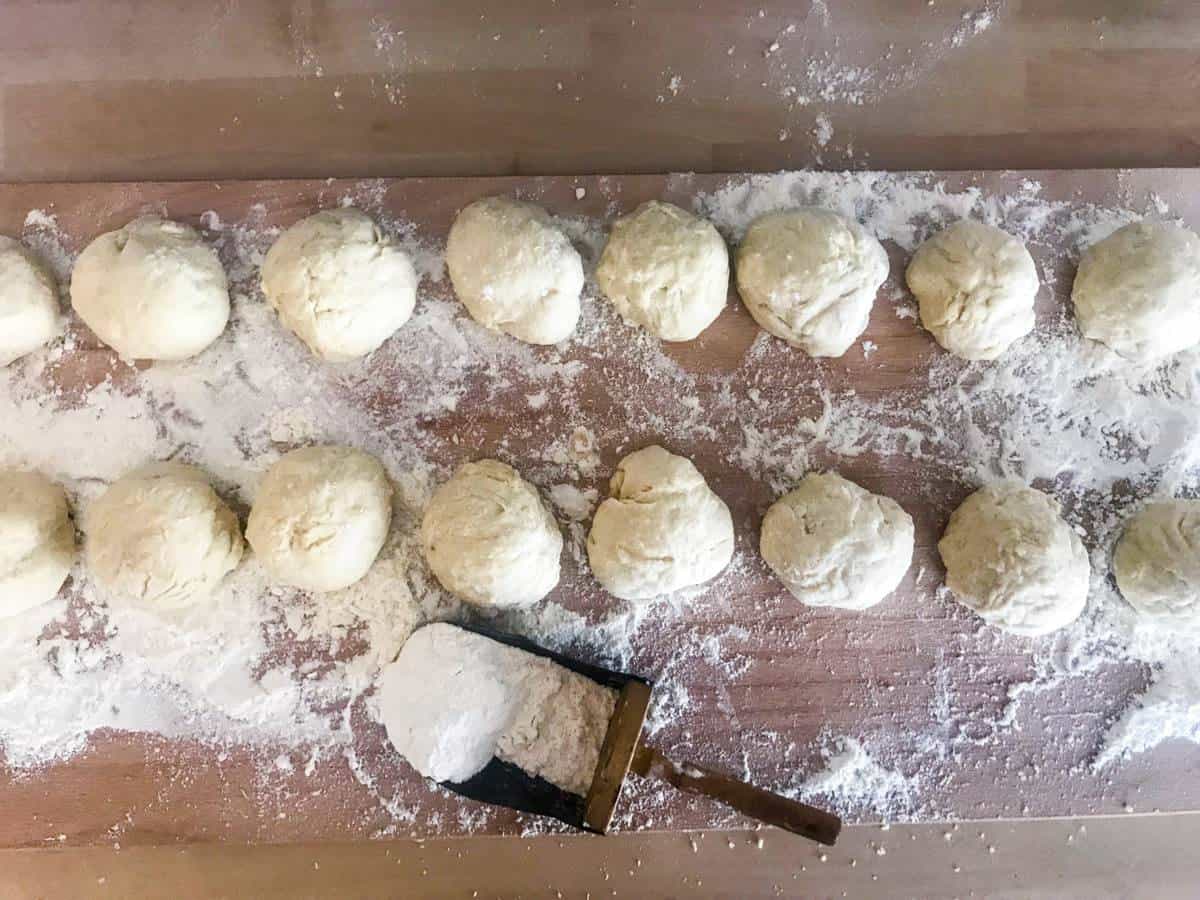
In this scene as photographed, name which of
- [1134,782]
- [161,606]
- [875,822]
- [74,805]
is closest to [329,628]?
[161,606]

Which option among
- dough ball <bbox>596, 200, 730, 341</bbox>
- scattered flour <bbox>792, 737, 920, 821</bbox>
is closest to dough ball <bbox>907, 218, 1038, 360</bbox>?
dough ball <bbox>596, 200, 730, 341</bbox>

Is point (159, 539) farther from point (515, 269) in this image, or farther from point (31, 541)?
point (515, 269)

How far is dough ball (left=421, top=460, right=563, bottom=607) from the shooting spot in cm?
135

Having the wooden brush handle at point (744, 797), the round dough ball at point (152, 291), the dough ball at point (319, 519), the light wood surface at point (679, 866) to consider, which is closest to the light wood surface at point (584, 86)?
the round dough ball at point (152, 291)

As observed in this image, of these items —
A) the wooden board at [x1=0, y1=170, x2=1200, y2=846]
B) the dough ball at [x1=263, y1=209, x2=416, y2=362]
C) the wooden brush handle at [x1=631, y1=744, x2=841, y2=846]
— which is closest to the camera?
the wooden brush handle at [x1=631, y1=744, x2=841, y2=846]

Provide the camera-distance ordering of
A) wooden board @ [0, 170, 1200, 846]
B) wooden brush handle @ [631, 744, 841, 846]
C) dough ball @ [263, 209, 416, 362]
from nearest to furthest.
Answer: wooden brush handle @ [631, 744, 841, 846]
dough ball @ [263, 209, 416, 362]
wooden board @ [0, 170, 1200, 846]

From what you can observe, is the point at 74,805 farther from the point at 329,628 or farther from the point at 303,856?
the point at 329,628

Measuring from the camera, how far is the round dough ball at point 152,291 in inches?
53.7

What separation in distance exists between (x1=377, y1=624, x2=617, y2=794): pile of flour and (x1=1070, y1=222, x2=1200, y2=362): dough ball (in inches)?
46.4

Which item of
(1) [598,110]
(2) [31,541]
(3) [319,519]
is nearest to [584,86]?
(1) [598,110]

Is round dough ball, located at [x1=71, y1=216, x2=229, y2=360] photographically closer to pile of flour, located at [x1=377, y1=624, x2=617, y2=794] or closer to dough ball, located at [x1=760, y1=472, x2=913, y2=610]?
pile of flour, located at [x1=377, y1=624, x2=617, y2=794]

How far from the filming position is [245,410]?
4.85 feet

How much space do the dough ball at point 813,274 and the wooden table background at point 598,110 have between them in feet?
0.78

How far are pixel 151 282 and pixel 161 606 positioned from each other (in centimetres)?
57
